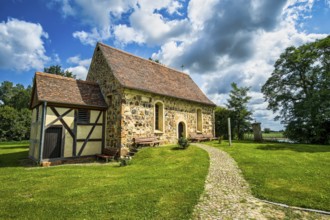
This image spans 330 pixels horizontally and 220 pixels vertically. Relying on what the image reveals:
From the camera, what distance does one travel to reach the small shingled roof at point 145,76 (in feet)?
43.4

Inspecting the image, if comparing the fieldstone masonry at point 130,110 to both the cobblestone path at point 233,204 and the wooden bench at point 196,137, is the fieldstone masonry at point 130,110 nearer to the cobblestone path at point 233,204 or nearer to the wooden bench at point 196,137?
the wooden bench at point 196,137

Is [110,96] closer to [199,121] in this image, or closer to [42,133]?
[42,133]

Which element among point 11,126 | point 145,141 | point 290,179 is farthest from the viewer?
point 11,126

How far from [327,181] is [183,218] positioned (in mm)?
5227

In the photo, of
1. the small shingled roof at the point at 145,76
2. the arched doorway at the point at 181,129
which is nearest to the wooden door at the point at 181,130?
the arched doorway at the point at 181,129

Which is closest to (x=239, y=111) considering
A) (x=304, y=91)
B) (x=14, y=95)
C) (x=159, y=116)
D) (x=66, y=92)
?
(x=304, y=91)

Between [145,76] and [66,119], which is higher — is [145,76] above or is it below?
above

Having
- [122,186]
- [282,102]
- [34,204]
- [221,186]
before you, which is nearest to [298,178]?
[221,186]

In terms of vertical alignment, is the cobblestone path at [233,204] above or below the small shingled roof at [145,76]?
below

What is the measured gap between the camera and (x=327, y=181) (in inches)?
230

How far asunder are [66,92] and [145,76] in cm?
605

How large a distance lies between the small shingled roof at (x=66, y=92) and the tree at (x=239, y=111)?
17.6m

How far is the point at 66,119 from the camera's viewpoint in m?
11.5

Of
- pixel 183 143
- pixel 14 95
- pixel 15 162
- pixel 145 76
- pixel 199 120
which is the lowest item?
pixel 15 162
